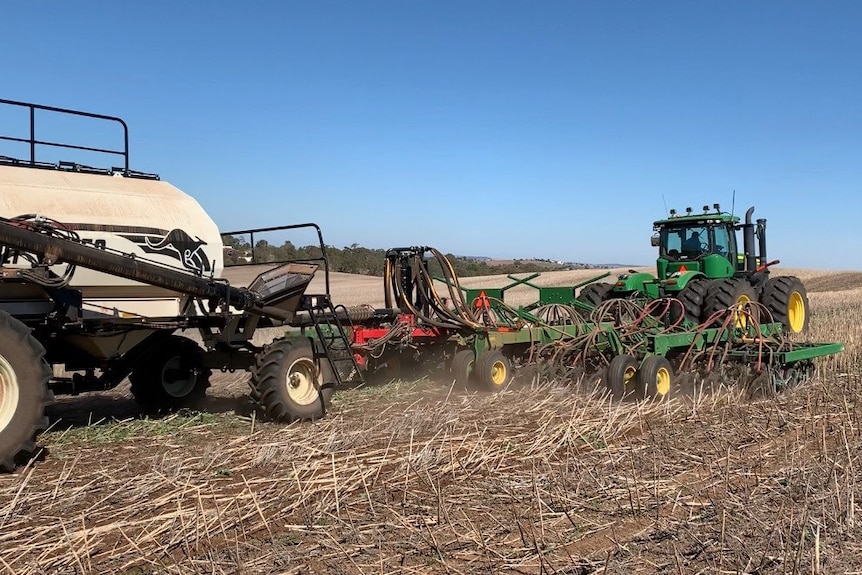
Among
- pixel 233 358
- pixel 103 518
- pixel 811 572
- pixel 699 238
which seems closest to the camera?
pixel 811 572

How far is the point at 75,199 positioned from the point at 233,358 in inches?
77.9

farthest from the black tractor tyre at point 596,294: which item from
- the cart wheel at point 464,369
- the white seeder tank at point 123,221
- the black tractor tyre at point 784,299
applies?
the white seeder tank at point 123,221

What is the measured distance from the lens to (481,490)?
14.4 feet

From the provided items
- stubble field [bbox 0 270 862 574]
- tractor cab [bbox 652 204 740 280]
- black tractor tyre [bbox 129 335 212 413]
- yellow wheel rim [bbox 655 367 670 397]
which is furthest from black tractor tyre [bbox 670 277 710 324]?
black tractor tyre [bbox 129 335 212 413]

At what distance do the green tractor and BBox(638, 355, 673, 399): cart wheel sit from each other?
7.71 ft

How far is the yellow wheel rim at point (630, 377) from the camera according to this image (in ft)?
27.5

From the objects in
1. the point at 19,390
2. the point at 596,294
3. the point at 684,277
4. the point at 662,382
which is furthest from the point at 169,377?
the point at 684,277

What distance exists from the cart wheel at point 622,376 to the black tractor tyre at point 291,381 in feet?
10.0

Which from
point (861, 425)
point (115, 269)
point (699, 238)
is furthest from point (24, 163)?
point (699, 238)

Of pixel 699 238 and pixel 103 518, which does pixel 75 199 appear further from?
pixel 699 238

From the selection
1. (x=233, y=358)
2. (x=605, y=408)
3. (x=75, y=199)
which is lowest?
(x=605, y=408)

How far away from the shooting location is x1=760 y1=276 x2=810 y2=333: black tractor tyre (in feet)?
37.4

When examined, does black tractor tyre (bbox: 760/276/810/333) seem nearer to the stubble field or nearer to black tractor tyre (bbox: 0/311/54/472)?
the stubble field

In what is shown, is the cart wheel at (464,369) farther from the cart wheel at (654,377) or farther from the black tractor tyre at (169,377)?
the black tractor tyre at (169,377)
